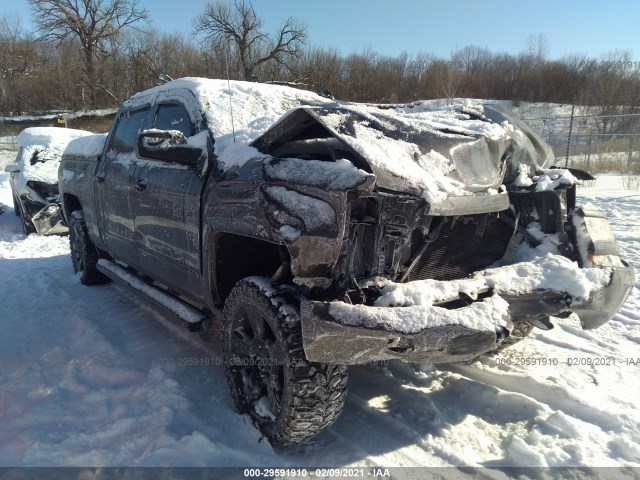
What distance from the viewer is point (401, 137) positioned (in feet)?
8.32

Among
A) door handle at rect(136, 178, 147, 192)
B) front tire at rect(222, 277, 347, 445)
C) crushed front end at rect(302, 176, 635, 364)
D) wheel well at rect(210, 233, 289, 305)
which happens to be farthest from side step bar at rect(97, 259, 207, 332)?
crushed front end at rect(302, 176, 635, 364)

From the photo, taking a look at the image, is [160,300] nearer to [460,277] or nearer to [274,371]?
[274,371]

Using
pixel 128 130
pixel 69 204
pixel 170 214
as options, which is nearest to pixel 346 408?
pixel 170 214

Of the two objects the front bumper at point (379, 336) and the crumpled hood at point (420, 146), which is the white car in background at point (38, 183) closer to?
the crumpled hood at point (420, 146)

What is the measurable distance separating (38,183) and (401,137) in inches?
345

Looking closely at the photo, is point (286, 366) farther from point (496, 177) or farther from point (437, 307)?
point (496, 177)

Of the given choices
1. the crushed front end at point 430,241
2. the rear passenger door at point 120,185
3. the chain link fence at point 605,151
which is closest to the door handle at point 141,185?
the rear passenger door at point 120,185

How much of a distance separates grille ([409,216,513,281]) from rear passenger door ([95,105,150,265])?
2507 millimetres

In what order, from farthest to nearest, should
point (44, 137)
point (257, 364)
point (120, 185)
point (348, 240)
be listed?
point (44, 137) → point (120, 185) → point (257, 364) → point (348, 240)

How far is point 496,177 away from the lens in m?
2.78

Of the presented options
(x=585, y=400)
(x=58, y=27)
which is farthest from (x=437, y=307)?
(x=58, y=27)

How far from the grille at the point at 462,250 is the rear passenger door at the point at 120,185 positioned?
251cm

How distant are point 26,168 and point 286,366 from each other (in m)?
9.01

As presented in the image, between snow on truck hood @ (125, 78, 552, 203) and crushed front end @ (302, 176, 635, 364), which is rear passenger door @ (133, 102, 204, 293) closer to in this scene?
snow on truck hood @ (125, 78, 552, 203)
